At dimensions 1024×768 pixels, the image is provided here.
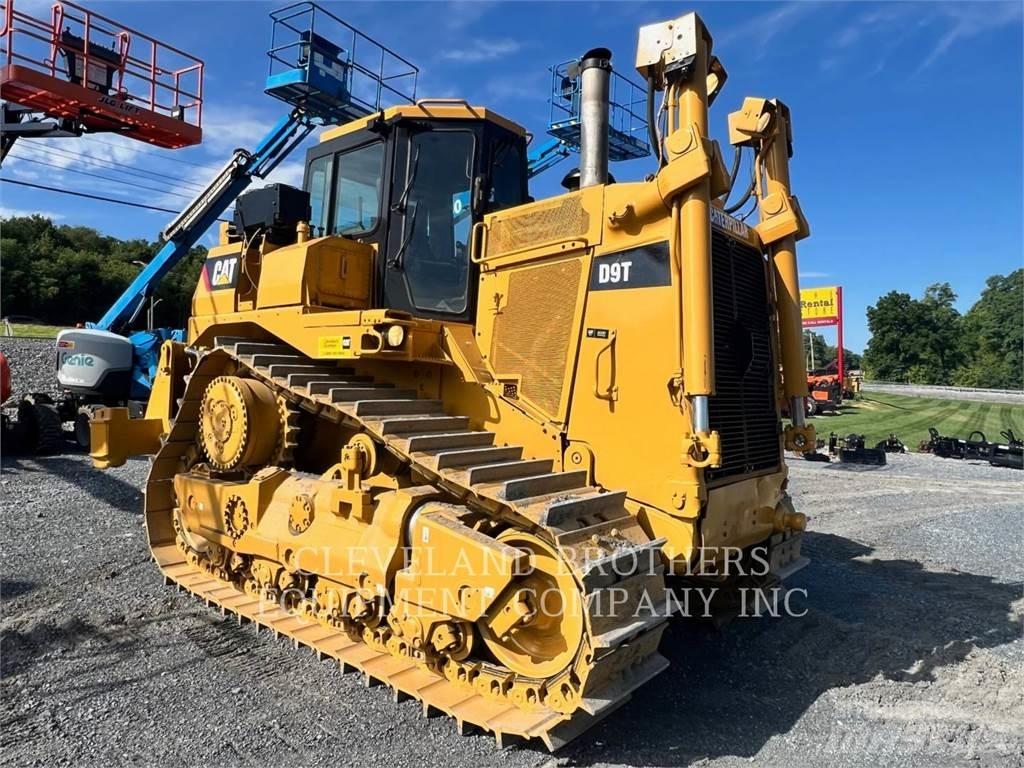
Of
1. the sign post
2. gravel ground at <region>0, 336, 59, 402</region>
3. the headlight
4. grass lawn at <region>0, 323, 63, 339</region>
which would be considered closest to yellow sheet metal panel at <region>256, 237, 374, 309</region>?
the headlight

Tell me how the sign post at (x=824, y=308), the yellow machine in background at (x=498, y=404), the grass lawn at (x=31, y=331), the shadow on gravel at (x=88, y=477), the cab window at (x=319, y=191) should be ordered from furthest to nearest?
the sign post at (x=824, y=308)
the grass lawn at (x=31, y=331)
the shadow on gravel at (x=88, y=477)
the cab window at (x=319, y=191)
the yellow machine in background at (x=498, y=404)

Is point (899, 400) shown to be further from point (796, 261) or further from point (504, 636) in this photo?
point (504, 636)

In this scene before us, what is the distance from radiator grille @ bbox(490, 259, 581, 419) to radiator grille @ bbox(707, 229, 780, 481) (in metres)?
0.92

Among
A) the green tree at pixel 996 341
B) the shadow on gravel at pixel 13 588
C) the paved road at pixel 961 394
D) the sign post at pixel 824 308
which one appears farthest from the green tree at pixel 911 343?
the shadow on gravel at pixel 13 588

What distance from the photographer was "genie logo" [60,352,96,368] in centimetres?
1184

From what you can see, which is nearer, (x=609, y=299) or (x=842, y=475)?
(x=609, y=299)

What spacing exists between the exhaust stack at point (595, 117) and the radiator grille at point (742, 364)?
3.12ft

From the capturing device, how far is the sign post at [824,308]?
29.7m

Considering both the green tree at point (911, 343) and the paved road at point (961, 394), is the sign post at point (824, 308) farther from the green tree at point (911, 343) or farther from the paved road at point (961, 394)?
the green tree at point (911, 343)

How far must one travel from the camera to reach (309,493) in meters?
4.68

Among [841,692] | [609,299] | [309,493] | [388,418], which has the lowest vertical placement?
[841,692]

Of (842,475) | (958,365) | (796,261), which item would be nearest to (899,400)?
(842,475)

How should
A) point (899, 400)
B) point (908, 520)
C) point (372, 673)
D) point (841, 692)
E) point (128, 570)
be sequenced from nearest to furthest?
point (372, 673) → point (841, 692) → point (128, 570) → point (908, 520) → point (899, 400)

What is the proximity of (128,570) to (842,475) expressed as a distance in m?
11.9
